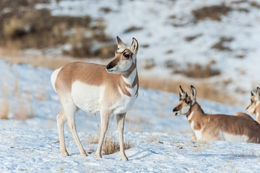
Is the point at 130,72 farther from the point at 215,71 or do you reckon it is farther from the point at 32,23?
the point at 32,23

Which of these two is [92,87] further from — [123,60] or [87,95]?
[123,60]

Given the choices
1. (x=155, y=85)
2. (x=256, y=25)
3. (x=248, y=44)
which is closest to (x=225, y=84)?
(x=155, y=85)

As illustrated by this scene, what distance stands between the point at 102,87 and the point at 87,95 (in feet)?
0.72

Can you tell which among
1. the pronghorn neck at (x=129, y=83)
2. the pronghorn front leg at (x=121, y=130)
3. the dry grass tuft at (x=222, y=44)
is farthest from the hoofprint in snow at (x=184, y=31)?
the pronghorn neck at (x=129, y=83)

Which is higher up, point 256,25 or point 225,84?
point 256,25

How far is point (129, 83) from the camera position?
477 centimetres

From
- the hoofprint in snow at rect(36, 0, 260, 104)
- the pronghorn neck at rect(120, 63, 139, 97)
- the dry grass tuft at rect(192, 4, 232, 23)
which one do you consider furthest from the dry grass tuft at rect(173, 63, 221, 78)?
the pronghorn neck at rect(120, 63, 139, 97)

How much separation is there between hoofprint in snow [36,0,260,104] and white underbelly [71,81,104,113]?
12.6 meters

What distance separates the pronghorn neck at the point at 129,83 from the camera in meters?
4.77

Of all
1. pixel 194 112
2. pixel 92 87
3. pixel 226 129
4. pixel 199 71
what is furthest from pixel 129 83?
pixel 199 71

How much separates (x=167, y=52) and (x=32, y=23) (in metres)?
9.67

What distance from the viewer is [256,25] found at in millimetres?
25453

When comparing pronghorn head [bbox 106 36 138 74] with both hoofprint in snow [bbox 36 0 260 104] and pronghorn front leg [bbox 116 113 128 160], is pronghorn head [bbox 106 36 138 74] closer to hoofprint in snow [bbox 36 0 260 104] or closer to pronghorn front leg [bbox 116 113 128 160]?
pronghorn front leg [bbox 116 113 128 160]

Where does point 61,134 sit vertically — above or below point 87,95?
below
